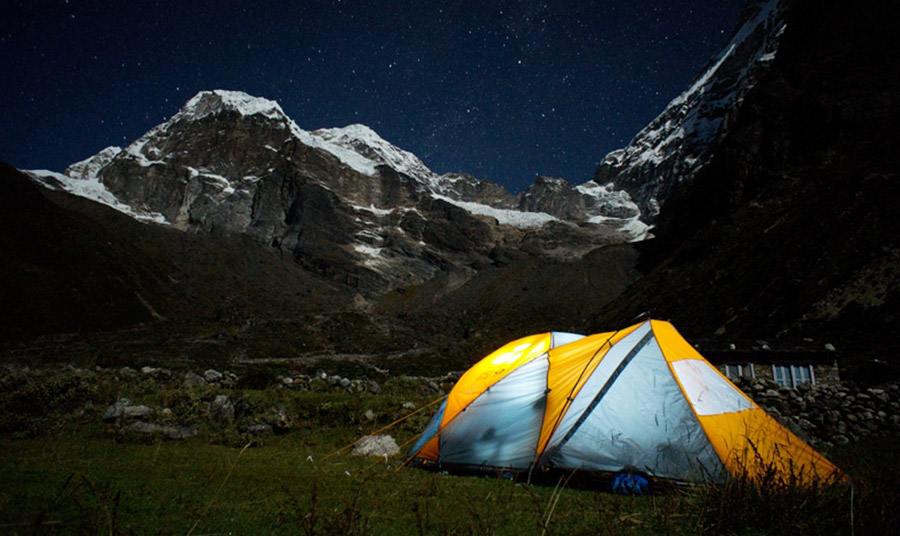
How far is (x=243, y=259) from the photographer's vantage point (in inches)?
4326

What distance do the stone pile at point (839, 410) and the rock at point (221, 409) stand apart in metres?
13.3

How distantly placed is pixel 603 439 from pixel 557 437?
69 cm

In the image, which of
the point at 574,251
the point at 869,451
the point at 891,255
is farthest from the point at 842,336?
the point at 574,251

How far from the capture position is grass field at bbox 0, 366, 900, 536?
3146mm

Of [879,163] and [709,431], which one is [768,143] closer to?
[879,163]

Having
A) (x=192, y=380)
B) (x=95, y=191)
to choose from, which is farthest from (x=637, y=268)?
(x=95, y=191)

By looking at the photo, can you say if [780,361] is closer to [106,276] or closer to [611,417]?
[611,417]

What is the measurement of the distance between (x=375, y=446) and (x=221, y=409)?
4450mm

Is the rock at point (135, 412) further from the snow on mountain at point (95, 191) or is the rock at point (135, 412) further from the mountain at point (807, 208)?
the snow on mountain at point (95, 191)

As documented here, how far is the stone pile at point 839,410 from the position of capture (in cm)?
1029

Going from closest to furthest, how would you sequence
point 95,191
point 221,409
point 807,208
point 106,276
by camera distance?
point 221,409
point 807,208
point 106,276
point 95,191

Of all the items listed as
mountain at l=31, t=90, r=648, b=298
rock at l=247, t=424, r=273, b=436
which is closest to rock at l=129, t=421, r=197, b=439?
rock at l=247, t=424, r=273, b=436

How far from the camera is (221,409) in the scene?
10781 mm

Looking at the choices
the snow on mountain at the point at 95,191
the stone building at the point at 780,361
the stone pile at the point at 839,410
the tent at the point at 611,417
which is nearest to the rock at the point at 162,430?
the tent at the point at 611,417
